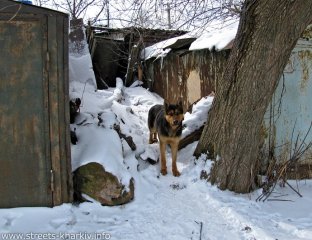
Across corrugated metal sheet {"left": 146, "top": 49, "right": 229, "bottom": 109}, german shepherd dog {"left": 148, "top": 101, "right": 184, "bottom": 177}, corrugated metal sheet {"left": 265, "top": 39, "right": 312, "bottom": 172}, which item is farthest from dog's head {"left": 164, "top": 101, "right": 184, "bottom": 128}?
corrugated metal sheet {"left": 265, "top": 39, "right": 312, "bottom": 172}

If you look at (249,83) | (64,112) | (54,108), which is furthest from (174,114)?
(54,108)

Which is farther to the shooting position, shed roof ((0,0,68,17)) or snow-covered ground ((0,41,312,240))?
shed roof ((0,0,68,17))

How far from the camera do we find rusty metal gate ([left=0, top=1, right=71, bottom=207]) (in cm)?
432

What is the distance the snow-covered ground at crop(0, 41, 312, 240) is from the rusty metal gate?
0.27 m

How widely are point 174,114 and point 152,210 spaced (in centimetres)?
179

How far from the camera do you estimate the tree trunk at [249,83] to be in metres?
4.74

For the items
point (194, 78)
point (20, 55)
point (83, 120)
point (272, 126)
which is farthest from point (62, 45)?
point (194, 78)

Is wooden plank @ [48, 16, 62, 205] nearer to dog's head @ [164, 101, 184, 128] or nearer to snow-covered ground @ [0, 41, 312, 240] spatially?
snow-covered ground @ [0, 41, 312, 240]

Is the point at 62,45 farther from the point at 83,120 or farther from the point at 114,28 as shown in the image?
the point at 114,28

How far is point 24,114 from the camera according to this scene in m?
4.40

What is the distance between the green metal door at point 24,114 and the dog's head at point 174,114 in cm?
214

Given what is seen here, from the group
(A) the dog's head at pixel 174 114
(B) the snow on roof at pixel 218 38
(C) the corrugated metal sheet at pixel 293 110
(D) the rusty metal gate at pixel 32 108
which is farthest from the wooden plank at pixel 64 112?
(C) the corrugated metal sheet at pixel 293 110

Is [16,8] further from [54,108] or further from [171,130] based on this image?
[171,130]

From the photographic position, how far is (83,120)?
559 centimetres
